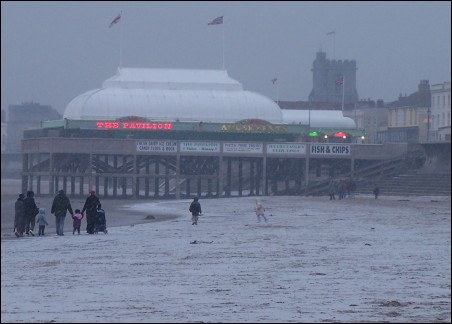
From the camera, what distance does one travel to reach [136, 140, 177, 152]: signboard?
71500 millimetres

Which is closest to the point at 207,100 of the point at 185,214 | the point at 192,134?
the point at 192,134

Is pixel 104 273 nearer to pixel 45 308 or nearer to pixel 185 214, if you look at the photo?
pixel 45 308

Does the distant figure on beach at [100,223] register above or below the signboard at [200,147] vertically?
below

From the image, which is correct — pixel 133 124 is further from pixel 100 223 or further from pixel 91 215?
pixel 91 215

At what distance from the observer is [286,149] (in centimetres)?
7356

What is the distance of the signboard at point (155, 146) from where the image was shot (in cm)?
7150

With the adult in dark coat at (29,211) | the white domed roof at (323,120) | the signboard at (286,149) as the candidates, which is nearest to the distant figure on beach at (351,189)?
the signboard at (286,149)

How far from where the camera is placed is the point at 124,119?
79.4 metres

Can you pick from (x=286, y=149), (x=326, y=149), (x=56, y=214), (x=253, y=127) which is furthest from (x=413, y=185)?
(x=56, y=214)

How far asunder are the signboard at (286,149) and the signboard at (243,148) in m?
0.58

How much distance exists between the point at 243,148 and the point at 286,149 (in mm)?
2633

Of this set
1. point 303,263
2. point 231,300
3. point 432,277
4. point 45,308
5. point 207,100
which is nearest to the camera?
point 45,308

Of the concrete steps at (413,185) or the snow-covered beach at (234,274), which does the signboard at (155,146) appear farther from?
the snow-covered beach at (234,274)

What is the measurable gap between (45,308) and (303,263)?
8.03m
